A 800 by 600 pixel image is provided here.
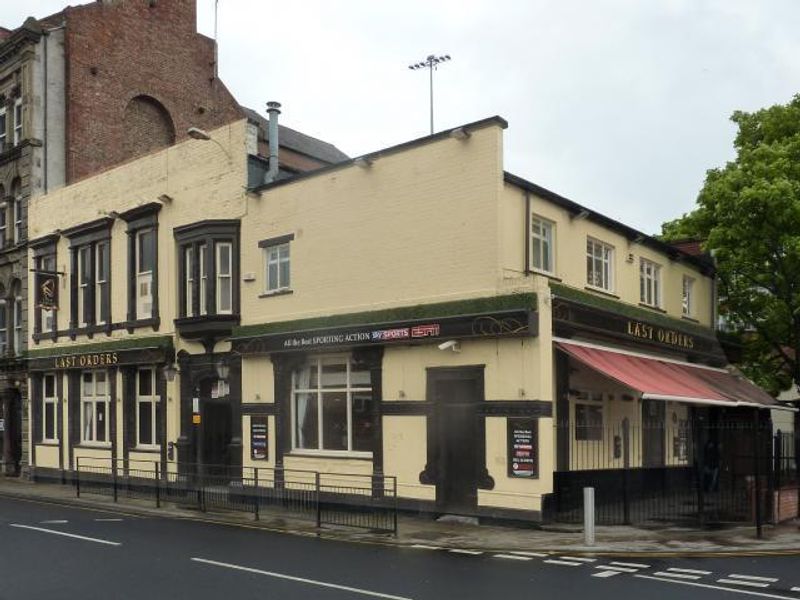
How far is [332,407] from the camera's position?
2017cm

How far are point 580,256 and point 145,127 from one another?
68.9ft

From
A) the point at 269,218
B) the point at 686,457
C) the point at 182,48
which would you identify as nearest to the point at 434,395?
the point at 269,218

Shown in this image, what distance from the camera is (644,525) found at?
16.3m

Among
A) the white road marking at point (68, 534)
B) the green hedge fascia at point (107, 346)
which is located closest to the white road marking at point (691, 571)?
the white road marking at point (68, 534)

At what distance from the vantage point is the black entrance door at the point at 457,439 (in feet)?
56.5

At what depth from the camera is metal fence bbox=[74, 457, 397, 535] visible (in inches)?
691

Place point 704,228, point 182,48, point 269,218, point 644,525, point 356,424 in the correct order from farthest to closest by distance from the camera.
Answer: point 182,48 → point 704,228 → point 269,218 → point 356,424 → point 644,525

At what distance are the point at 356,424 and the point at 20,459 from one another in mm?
17661

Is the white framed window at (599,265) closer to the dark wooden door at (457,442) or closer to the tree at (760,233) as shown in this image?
the tree at (760,233)

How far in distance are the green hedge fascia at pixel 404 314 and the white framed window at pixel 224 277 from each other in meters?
1.04

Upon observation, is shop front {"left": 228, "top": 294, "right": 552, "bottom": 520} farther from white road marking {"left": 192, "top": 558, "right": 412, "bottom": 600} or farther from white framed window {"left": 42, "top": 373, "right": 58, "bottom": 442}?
white framed window {"left": 42, "top": 373, "right": 58, "bottom": 442}

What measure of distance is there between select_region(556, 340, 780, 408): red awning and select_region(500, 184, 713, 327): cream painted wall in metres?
1.82

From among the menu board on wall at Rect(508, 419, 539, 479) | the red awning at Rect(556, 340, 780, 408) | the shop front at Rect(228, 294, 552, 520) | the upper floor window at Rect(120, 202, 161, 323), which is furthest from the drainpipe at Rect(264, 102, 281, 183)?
the menu board on wall at Rect(508, 419, 539, 479)

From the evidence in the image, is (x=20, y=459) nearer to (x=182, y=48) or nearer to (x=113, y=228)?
(x=113, y=228)
